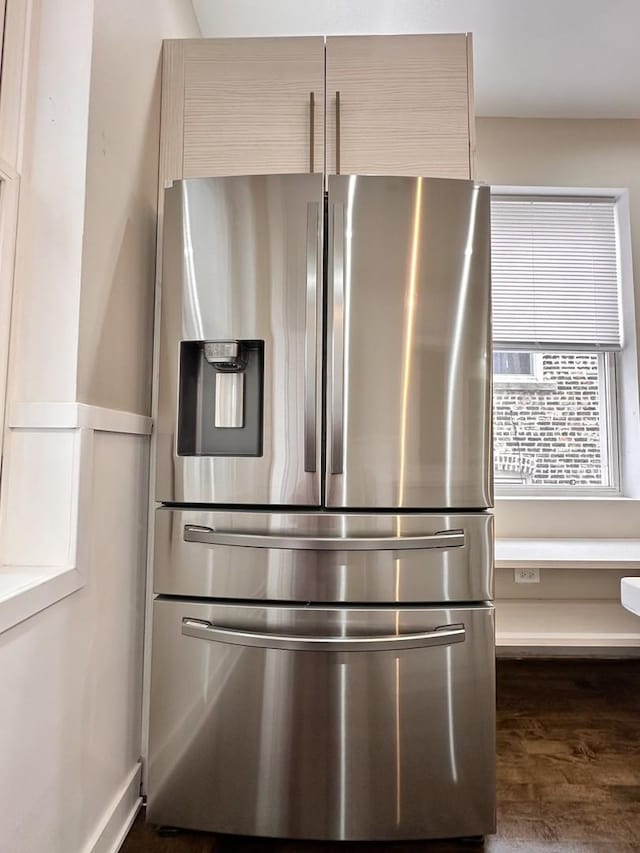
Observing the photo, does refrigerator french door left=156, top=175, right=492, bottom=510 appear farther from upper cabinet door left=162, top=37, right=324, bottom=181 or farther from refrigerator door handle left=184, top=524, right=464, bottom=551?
upper cabinet door left=162, top=37, right=324, bottom=181

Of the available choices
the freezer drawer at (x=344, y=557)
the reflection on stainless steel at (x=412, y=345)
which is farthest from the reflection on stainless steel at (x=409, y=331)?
the freezer drawer at (x=344, y=557)

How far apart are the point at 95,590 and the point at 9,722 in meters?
0.34

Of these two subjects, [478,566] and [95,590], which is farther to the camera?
[478,566]

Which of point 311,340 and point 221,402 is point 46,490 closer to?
point 221,402

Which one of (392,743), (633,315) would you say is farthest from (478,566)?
(633,315)

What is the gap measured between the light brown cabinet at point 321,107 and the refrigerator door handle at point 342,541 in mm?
1094

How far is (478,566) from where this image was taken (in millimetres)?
1297

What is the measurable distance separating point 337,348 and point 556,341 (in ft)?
5.66

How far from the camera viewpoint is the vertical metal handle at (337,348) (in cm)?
129

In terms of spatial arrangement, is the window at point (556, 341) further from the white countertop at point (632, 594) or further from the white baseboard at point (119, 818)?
the white baseboard at point (119, 818)

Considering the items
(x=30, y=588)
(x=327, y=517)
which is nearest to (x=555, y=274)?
(x=327, y=517)

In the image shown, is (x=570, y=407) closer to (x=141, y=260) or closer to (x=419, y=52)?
(x=419, y=52)

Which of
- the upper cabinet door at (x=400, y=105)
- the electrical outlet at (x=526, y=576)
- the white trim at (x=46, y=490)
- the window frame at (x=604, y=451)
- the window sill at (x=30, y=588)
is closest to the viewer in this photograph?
the window sill at (x=30, y=588)

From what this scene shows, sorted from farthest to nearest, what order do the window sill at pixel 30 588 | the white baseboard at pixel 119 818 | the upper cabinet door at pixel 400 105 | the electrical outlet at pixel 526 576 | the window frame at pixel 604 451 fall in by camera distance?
1. the window frame at pixel 604 451
2. the electrical outlet at pixel 526 576
3. the upper cabinet door at pixel 400 105
4. the white baseboard at pixel 119 818
5. the window sill at pixel 30 588
